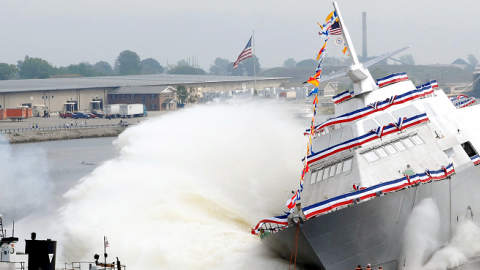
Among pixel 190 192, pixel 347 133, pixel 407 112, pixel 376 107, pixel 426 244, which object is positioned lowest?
pixel 426 244

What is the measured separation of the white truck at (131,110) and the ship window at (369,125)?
86514 mm

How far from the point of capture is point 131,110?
357 ft

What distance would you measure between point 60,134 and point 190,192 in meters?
56.7

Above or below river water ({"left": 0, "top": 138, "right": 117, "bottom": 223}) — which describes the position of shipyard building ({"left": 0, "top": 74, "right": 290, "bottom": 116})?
above

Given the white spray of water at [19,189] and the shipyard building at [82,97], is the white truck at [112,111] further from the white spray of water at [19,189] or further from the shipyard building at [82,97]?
the white spray of water at [19,189]

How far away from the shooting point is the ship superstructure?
21.1 m

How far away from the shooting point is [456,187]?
23031 mm

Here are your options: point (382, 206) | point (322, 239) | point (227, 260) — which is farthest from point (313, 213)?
point (227, 260)

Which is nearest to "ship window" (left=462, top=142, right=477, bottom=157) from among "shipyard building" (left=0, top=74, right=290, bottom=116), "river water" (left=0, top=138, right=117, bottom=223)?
"river water" (left=0, top=138, right=117, bottom=223)

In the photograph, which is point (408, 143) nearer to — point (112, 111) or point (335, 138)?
point (335, 138)

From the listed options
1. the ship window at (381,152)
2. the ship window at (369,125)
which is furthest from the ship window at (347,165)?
the ship window at (369,125)

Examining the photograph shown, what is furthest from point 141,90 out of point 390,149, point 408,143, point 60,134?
point 390,149

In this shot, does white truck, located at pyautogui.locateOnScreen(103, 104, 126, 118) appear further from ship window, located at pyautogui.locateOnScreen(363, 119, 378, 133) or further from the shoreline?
ship window, located at pyautogui.locateOnScreen(363, 119, 378, 133)

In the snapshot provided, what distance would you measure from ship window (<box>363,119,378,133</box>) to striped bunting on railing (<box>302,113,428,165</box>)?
68 cm
